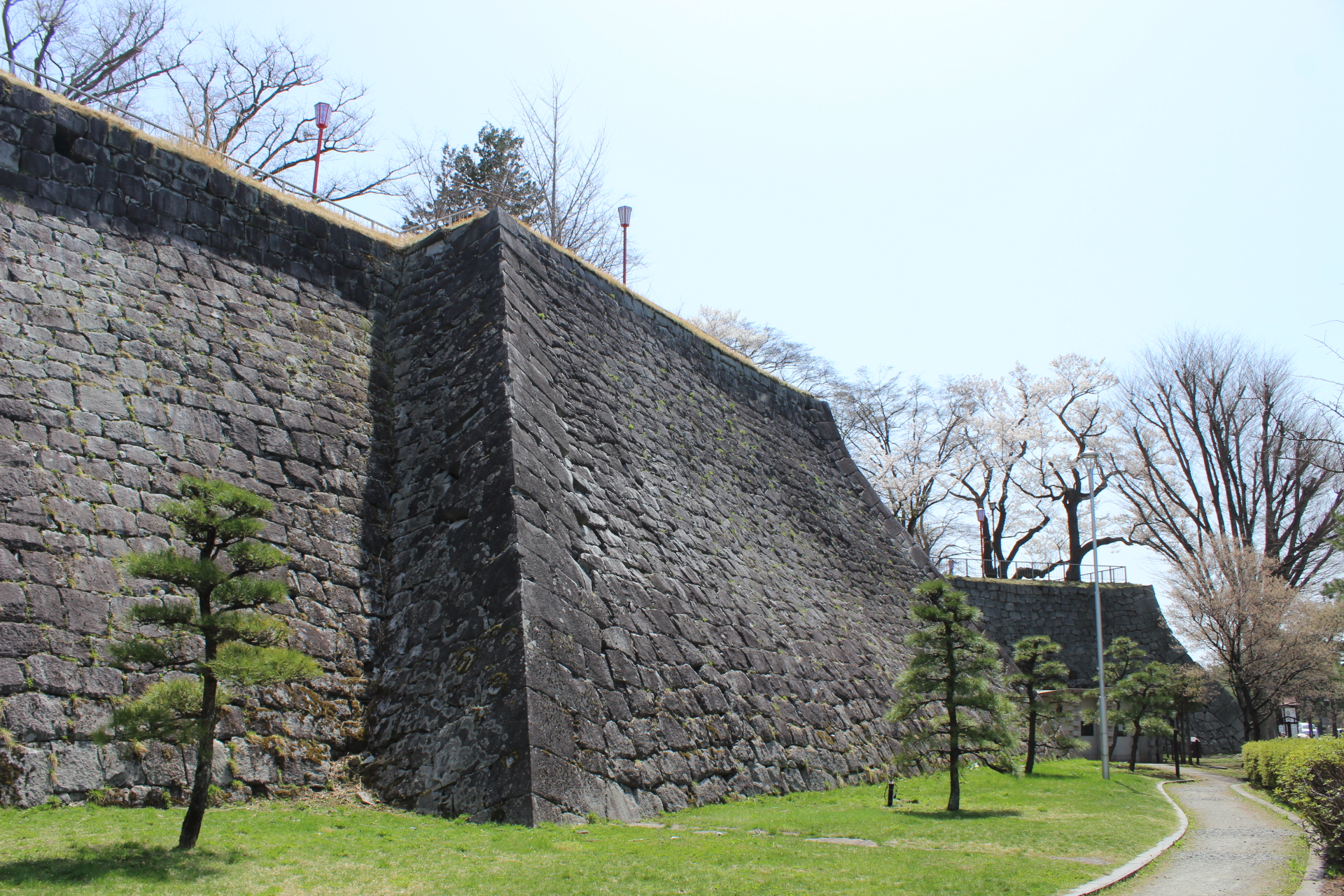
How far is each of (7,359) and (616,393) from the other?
6937 millimetres

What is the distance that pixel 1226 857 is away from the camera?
26.0ft

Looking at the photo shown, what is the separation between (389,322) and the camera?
11594 millimetres

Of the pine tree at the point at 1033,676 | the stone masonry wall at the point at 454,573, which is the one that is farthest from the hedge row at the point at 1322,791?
the stone masonry wall at the point at 454,573

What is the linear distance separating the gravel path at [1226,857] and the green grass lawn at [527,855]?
15.8 inches

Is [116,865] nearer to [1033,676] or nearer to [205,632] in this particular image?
[205,632]

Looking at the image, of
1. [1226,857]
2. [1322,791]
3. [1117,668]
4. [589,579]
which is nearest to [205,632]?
[589,579]

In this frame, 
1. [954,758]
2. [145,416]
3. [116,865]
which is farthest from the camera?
[954,758]

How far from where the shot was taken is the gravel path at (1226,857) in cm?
641

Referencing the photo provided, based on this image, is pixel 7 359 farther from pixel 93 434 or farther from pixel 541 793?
pixel 541 793

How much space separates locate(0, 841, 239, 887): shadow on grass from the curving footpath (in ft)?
19.6

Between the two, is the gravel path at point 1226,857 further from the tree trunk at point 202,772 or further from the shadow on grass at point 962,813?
the tree trunk at point 202,772

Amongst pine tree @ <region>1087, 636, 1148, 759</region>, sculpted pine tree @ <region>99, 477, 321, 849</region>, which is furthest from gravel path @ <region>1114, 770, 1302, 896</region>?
pine tree @ <region>1087, 636, 1148, 759</region>

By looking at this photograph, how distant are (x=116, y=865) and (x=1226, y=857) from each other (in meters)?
8.84

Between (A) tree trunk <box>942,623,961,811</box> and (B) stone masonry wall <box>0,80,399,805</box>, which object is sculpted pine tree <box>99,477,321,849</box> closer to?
(B) stone masonry wall <box>0,80,399,805</box>
